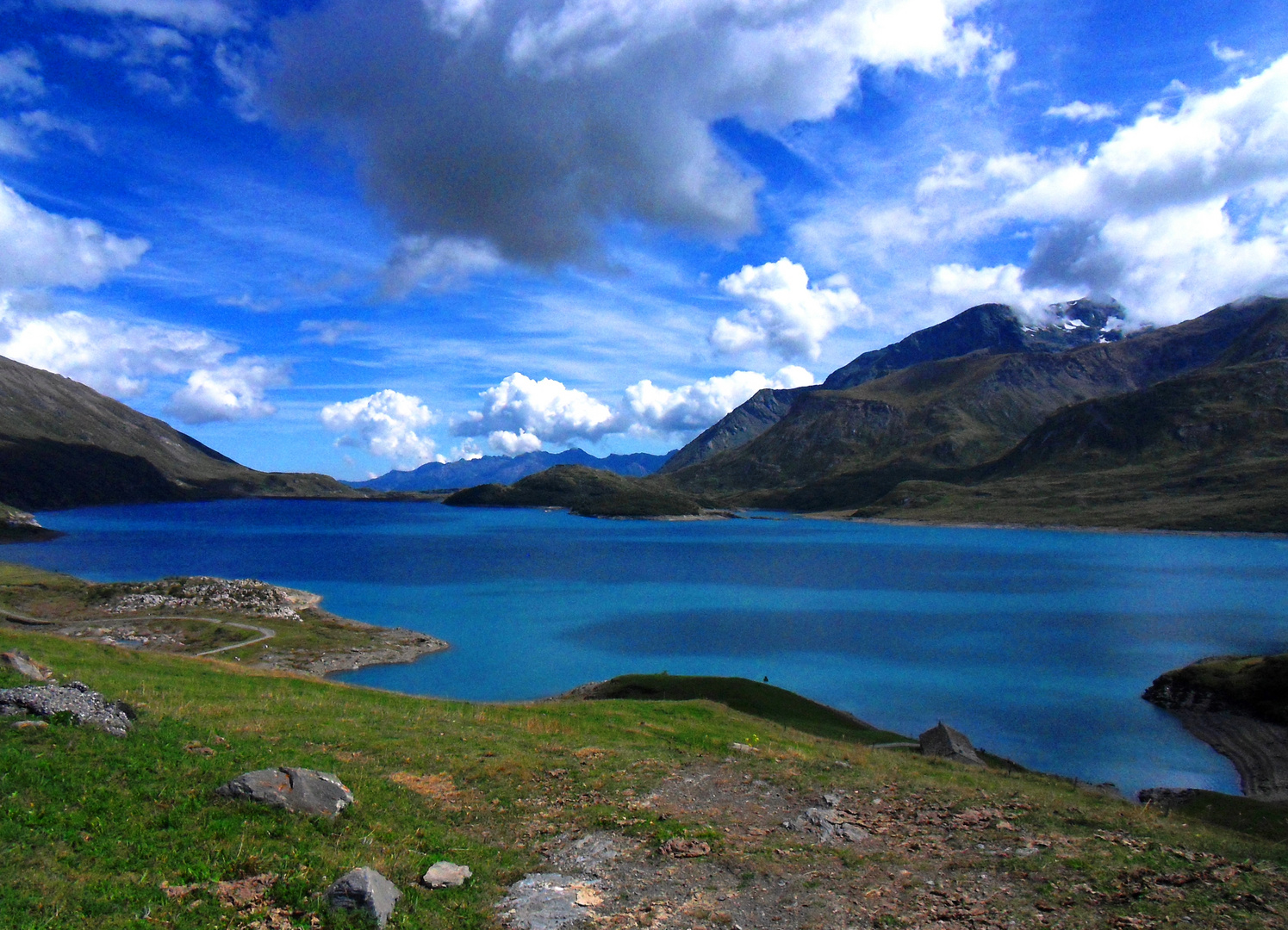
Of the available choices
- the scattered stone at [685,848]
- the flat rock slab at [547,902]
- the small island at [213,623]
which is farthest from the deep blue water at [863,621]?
the flat rock slab at [547,902]

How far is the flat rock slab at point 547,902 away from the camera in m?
12.5

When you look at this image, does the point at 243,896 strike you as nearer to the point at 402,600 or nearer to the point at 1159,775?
the point at 1159,775

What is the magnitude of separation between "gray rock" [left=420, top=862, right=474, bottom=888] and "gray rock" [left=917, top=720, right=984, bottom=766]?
87.8 ft

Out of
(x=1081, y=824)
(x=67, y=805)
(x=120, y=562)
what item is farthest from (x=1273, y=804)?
(x=120, y=562)

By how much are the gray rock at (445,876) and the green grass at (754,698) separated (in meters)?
31.4

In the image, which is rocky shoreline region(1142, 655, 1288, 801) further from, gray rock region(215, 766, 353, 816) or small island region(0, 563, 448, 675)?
small island region(0, 563, 448, 675)

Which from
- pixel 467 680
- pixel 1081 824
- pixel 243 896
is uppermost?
pixel 243 896

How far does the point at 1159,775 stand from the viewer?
41469 mm

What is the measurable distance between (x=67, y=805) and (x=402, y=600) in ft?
316

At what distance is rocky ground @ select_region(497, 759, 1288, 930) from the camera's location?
1298 cm

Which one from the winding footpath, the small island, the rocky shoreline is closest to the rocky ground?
the rocky shoreline

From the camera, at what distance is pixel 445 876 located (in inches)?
527

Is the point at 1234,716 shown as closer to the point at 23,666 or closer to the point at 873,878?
the point at 873,878

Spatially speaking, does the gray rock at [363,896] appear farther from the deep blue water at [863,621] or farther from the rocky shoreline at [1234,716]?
the rocky shoreline at [1234,716]
